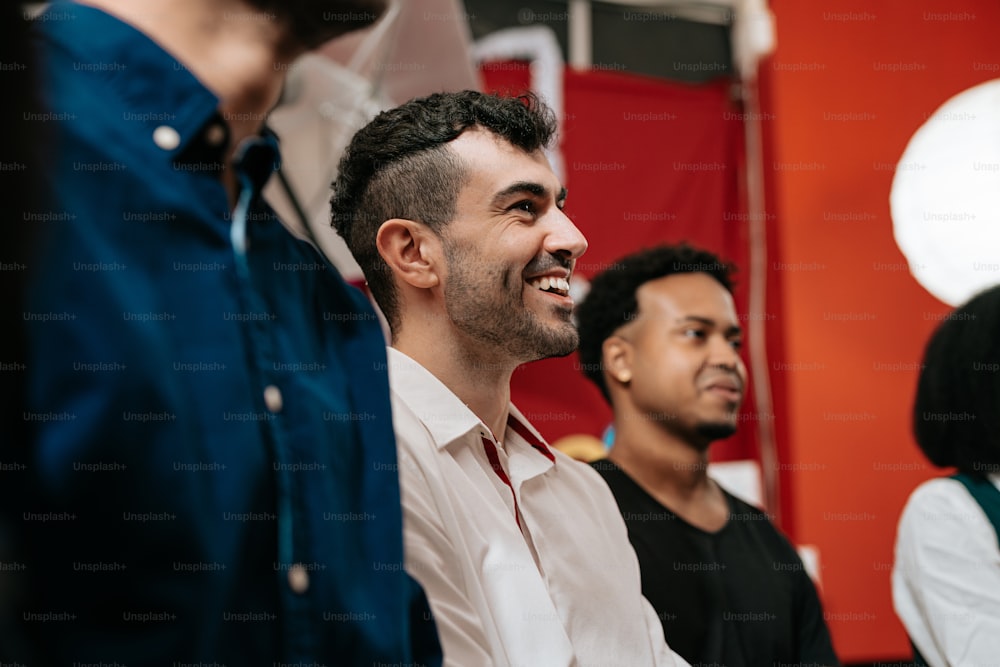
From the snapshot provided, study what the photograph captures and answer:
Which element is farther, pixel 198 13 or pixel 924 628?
pixel 924 628

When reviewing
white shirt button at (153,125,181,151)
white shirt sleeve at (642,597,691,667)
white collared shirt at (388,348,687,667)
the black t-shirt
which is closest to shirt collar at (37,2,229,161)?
white shirt button at (153,125,181,151)

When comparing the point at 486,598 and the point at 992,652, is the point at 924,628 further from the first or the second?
the point at 486,598

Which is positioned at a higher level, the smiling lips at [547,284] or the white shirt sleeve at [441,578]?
the smiling lips at [547,284]

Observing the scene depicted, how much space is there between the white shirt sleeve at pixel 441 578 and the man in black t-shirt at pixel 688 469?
0.68 metres

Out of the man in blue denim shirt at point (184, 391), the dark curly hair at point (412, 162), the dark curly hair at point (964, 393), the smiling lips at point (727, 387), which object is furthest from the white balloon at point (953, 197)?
the man in blue denim shirt at point (184, 391)

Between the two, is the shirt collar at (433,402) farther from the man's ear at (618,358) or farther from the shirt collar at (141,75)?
the man's ear at (618,358)

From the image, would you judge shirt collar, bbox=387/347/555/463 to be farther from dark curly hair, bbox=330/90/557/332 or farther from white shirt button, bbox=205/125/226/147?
white shirt button, bbox=205/125/226/147

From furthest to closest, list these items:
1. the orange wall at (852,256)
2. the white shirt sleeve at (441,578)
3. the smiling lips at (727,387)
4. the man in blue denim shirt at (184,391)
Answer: the orange wall at (852,256) → the smiling lips at (727,387) → the white shirt sleeve at (441,578) → the man in blue denim shirt at (184,391)

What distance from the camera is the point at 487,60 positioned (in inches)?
134

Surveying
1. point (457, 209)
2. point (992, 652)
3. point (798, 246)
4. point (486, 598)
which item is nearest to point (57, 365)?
point (486, 598)

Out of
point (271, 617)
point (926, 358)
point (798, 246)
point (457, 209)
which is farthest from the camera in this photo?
point (798, 246)

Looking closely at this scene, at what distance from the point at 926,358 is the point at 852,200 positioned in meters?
1.84

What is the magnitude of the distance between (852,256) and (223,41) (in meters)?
3.35

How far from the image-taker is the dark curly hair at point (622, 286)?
2.28 m
